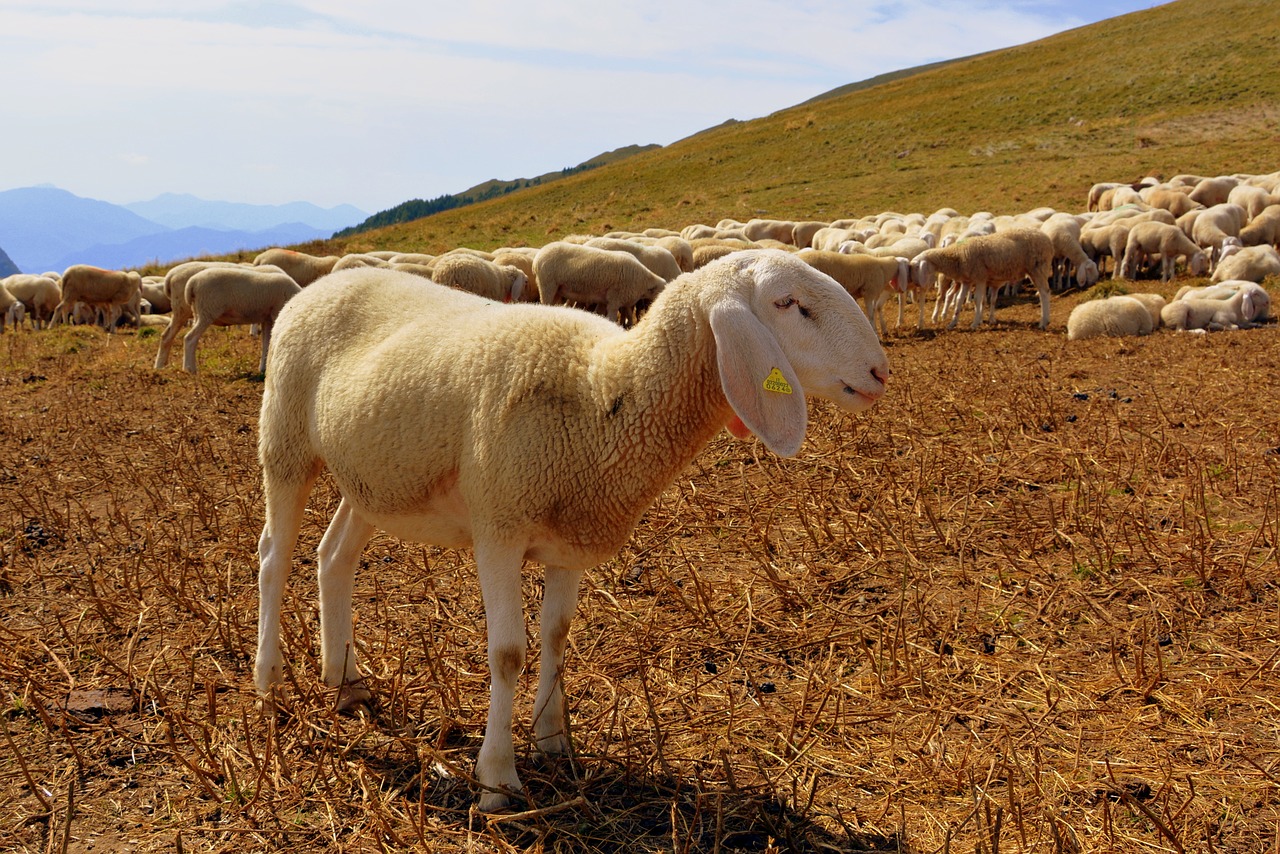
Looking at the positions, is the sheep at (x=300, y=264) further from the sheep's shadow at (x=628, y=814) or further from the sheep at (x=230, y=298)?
the sheep's shadow at (x=628, y=814)

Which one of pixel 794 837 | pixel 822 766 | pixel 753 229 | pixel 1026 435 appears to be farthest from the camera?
pixel 753 229

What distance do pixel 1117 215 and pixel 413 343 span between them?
873 inches

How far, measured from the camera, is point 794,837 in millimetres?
3203

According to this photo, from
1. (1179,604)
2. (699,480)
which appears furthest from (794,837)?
(699,480)

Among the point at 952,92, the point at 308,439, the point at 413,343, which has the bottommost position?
the point at 308,439

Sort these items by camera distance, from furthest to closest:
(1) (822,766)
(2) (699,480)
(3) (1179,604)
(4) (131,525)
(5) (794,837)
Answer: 1. (2) (699,480)
2. (4) (131,525)
3. (3) (1179,604)
4. (1) (822,766)
5. (5) (794,837)

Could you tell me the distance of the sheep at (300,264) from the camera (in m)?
16.8

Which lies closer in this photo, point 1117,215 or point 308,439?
point 308,439

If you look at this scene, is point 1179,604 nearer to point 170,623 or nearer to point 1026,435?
point 1026,435

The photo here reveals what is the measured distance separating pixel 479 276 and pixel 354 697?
1024 centimetres

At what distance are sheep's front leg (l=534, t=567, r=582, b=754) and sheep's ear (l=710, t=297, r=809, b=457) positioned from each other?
102cm

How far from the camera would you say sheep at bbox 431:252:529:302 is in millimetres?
13539

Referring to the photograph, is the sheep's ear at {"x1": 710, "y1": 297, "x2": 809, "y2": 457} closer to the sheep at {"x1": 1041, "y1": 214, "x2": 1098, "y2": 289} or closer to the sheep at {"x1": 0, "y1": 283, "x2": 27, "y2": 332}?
the sheep at {"x1": 1041, "y1": 214, "x2": 1098, "y2": 289}

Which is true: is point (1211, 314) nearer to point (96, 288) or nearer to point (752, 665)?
point (752, 665)
